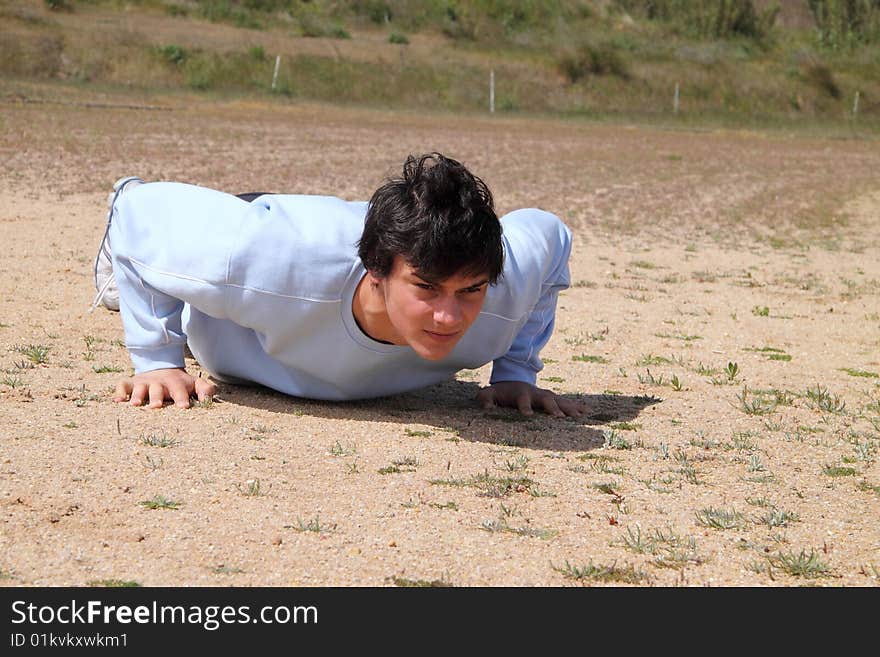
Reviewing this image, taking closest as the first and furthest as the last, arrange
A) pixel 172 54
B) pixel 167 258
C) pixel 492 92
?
pixel 167 258 → pixel 492 92 → pixel 172 54

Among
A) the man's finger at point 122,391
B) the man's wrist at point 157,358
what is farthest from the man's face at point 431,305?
the man's finger at point 122,391

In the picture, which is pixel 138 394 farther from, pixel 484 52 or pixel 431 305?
pixel 484 52

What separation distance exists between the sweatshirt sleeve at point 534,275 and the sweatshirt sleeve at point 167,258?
1.06 m

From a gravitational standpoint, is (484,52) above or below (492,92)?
above

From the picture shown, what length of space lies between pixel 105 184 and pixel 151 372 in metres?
8.82

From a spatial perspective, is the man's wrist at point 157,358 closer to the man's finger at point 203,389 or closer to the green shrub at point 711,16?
the man's finger at point 203,389

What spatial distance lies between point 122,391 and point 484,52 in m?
43.4

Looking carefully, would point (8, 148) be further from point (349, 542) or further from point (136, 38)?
point (136, 38)

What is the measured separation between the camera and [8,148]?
16094mm

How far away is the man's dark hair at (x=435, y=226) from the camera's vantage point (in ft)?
12.9

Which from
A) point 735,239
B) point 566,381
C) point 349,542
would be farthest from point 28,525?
point 735,239

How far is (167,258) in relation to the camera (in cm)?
440

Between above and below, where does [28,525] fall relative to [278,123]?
above

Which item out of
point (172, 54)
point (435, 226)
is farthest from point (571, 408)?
point (172, 54)
